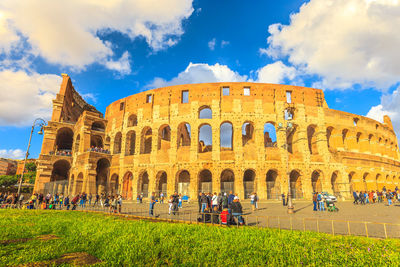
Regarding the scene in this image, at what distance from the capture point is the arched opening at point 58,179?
25309mm

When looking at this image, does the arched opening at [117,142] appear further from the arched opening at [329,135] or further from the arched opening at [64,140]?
the arched opening at [329,135]

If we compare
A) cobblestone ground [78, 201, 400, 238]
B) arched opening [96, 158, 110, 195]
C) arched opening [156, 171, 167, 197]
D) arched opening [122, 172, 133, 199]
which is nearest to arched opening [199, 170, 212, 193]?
arched opening [156, 171, 167, 197]

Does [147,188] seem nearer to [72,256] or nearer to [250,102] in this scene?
[250,102]

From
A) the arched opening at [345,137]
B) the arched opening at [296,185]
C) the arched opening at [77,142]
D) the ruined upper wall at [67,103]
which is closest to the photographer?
the arched opening at [296,185]

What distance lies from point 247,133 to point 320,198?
51.6 feet

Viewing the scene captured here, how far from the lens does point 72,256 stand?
4609 mm

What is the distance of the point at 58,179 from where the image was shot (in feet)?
116

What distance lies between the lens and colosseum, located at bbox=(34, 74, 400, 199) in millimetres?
23719

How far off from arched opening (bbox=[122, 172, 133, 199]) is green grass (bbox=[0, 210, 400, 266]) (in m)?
19.7

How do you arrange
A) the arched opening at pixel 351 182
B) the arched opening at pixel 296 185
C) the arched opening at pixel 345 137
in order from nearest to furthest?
the arched opening at pixel 296 185 < the arched opening at pixel 351 182 < the arched opening at pixel 345 137

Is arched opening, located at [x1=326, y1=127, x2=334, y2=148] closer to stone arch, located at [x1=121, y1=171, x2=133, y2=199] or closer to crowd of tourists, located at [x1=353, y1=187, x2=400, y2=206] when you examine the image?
crowd of tourists, located at [x1=353, y1=187, x2=400, y2=206]

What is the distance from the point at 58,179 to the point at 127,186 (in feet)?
53.3

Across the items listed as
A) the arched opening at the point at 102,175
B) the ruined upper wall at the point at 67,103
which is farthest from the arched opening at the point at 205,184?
the ruined upper wall at the point at 67,103

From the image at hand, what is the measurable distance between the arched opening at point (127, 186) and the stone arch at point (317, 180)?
22912mm
